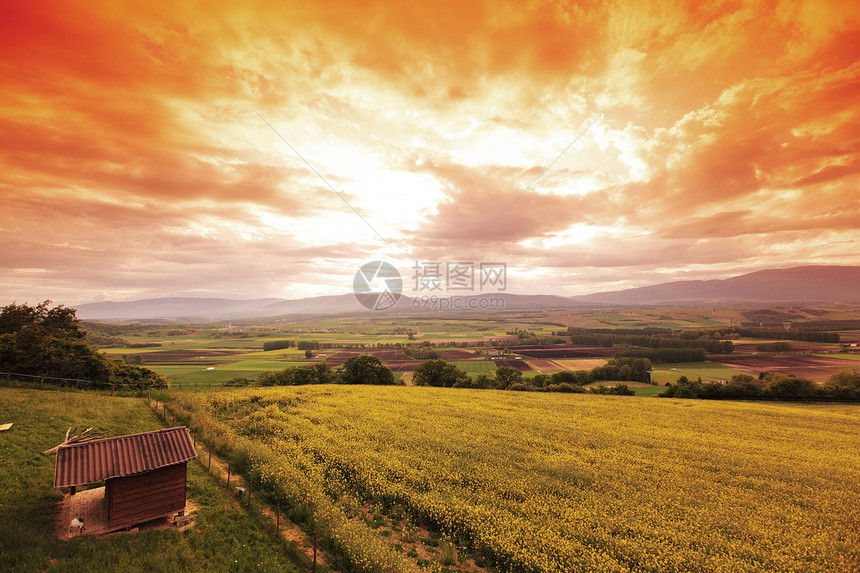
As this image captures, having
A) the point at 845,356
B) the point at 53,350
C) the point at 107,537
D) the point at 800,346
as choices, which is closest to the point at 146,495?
the point at 107,537

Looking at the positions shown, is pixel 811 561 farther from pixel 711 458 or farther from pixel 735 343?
pixel 735 343

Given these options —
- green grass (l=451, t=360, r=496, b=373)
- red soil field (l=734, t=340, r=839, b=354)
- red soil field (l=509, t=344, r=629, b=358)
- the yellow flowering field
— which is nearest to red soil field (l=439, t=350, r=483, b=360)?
green grass (l=451, t=360, r=496, b=373)

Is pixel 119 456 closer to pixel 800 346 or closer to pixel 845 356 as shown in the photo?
pixel 845 356

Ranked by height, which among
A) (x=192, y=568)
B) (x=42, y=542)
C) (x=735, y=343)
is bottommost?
(x=735, y=343)

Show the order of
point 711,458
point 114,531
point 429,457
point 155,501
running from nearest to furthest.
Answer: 1. point 114,531
2. point 155,501
3. point 429,457
4. point 711,458

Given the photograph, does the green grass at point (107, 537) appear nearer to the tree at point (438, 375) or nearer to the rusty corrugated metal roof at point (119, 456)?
the rusty corrugated metal roof at point (119, 456)

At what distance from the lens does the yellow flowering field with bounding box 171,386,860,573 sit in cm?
1384

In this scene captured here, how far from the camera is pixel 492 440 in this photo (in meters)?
26.8

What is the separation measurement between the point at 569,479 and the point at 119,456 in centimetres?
2318

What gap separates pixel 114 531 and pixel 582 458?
26183 mm

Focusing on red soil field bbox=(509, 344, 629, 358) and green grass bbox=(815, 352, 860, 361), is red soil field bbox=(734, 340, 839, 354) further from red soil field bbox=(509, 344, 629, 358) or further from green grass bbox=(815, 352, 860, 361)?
red soil field bbox=(509, 344, 629, 358)

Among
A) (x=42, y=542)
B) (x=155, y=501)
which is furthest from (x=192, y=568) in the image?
(x=42, y=542)

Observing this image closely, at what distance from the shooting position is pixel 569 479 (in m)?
20.2

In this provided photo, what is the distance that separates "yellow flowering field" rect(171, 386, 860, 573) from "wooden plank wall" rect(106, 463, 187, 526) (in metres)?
4.82
